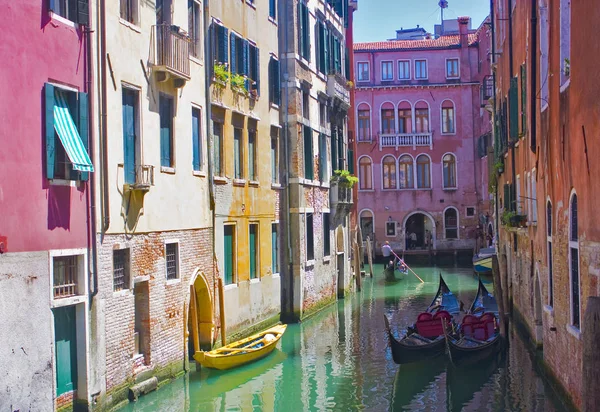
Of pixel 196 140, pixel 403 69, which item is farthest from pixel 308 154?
pixel 403 69

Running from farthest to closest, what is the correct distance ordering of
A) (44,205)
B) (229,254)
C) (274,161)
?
(274,161)
(229,254)
(44,205)

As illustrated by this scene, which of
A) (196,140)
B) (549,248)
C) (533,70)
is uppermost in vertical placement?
(533,70)

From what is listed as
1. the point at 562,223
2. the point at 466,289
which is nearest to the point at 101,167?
the point at 562,223

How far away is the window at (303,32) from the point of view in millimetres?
19625

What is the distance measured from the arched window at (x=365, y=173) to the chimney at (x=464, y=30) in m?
7.02

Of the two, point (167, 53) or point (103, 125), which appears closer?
point (103, 125)

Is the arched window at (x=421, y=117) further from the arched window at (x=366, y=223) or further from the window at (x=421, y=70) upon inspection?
the arched window at (x=366, y=223)

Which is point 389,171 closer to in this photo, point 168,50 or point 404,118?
point 404,118

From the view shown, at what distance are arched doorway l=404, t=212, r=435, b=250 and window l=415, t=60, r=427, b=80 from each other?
21.2ft

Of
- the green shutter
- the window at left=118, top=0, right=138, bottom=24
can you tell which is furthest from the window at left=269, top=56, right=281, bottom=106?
the window at left=118, top=0, right=138, bottom=24

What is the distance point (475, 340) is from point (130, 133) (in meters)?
7.05

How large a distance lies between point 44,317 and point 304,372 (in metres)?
5.76

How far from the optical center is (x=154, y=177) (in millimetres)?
12031

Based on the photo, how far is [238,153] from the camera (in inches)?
634
